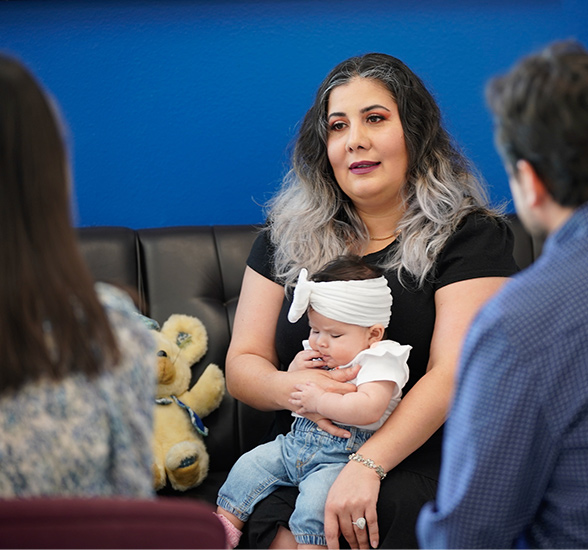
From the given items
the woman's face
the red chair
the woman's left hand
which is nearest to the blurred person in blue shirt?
the red chair

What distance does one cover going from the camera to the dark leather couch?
231 cm

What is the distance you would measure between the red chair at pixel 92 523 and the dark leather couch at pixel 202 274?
147 centimetres

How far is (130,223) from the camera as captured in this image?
2680 millimetres

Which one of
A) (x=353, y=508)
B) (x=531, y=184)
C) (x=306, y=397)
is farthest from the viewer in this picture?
(x=306, y=397)

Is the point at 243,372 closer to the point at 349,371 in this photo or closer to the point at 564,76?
the point at 349,371

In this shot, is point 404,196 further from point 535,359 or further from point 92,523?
point 92,523

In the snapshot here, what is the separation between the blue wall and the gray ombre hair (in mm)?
464

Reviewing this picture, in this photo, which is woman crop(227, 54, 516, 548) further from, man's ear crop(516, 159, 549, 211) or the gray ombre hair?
man's ear crop(516, 159, 549, 211)

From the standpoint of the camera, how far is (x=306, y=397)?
68.9 inches

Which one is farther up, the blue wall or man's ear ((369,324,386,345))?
the blue wall

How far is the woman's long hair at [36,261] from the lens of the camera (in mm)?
898

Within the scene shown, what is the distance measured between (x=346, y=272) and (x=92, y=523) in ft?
3.45

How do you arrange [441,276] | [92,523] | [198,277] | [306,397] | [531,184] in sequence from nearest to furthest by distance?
[92,523] < [531,184] < [306,397] < [441,276] < [198,277]

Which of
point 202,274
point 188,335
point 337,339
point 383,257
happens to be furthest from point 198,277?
point 337,339
